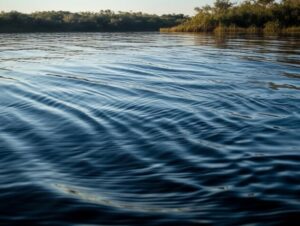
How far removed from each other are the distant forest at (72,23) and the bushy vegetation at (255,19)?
18.8 metres

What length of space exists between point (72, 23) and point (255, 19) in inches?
1536

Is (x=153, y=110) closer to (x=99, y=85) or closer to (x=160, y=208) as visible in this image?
(x=99, y=85)

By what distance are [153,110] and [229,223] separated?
4991 mm

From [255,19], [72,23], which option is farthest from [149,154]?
[72,23]

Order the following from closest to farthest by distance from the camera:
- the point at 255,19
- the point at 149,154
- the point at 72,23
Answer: the point at 149,154 → the point at 255,19 → the point at 72,23

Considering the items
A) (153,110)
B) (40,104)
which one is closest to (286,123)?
(153,110)

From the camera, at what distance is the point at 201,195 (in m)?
4.44

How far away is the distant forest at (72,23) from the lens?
72500 millimetres

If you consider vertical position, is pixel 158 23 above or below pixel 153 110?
above

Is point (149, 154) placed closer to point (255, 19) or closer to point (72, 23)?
point (255, 19)

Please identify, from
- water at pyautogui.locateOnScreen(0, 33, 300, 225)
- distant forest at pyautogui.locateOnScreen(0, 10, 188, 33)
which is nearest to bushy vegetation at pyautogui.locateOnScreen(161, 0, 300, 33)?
distant forest at pyautogui.locateOnScreen(0, 10, 188, 33)

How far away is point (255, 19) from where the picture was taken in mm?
65812

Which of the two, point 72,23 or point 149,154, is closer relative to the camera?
point 149,154

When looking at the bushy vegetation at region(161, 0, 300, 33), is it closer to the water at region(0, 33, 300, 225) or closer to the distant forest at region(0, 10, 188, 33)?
the distant forest at region(0, 10, 188, 33)
